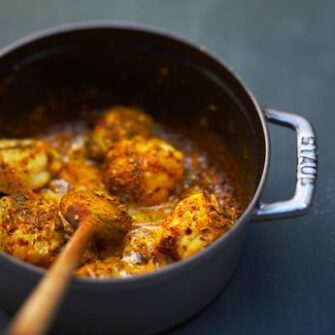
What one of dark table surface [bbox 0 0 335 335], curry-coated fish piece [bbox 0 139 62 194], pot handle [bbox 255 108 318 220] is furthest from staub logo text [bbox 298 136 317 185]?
curry-coated fish piece [bbox 0 139 62 194]

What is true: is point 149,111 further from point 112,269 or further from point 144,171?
point 112,269

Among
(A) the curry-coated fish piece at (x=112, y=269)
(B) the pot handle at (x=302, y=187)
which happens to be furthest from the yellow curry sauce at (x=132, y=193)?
(B) the pot handle at (x=302, y=187)

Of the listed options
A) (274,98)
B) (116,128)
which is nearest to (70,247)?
(116,128)

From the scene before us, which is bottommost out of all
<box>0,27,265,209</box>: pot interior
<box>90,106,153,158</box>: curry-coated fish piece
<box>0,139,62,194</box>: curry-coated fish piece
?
<box>0,139,62,194</box>: curry-coated fish piece

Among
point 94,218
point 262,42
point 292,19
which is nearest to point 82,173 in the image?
point 94,218

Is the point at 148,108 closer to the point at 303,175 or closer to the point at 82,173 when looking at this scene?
the point at 82,173

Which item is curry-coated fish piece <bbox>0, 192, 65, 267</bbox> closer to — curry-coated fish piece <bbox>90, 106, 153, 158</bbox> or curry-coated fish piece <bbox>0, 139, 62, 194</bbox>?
curry-coated fish piece <bbox>0, 139, 62, 194</bbox>
